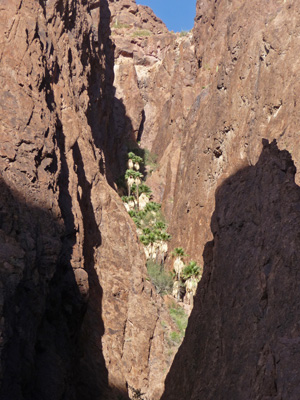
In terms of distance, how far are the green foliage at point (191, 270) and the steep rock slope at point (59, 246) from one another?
12.4 m

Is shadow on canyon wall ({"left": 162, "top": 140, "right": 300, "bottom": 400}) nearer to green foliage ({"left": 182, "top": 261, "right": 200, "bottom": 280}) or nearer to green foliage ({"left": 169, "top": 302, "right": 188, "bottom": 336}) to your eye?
green foliage ({"left": 169, "top": 302, "right": 188, "bottom": 336})

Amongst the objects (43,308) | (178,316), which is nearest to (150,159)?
(178,316)

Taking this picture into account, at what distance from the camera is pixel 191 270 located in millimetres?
41875

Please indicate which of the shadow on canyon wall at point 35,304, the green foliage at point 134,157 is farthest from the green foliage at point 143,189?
the shadow on canyon wall at point 35,304

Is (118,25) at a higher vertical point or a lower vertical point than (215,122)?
higher

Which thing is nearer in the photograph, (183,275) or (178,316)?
(178,316)

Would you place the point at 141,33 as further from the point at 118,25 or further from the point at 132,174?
the point at 132,174

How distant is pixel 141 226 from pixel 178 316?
14.9 m

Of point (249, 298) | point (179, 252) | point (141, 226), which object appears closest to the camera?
point (249, 298)

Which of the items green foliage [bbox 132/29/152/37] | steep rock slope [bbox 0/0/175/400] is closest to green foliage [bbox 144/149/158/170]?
green foliage [bbox 132/29/152/37]

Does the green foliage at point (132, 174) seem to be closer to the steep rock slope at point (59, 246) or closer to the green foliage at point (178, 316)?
the green foliage at point (178, 316)

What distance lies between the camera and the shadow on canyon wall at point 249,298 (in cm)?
1055

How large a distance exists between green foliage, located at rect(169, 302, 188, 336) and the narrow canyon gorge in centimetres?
49

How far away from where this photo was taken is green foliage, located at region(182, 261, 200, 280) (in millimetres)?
Result: 41719
